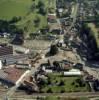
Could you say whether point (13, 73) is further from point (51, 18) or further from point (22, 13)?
point (51, 18)

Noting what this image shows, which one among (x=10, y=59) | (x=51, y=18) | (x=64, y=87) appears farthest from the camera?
(x=51, y=18)

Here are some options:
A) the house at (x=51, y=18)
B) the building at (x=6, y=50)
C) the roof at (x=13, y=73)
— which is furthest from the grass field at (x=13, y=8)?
the roof at (x=13, y=73)

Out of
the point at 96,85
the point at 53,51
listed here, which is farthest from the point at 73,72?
the point at 53,51

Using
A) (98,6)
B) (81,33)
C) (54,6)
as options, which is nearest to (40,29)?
(81,33)

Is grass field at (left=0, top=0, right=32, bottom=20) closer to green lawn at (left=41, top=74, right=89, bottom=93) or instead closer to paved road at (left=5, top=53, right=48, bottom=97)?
paved road at (left=5, top=53, right=48, bottom=97)

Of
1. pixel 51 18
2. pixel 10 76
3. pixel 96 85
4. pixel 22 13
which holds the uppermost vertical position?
pixel 22 13

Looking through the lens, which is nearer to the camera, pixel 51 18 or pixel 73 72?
pixel 73 72
